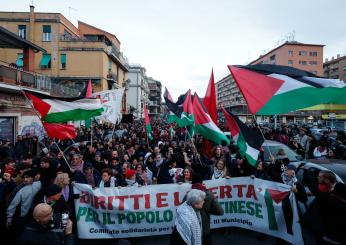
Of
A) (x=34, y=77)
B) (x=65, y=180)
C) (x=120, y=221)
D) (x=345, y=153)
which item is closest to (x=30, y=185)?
(x=65, y=180)

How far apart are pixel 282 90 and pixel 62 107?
507 centimetres

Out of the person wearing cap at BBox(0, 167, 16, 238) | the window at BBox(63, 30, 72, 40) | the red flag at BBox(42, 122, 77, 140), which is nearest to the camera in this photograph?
the person wearing cap at BBox(0, 167, 16, 238)

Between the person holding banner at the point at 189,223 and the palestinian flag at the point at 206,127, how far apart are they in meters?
3.71

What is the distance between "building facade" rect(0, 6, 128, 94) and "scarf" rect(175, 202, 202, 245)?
3493 centimetres

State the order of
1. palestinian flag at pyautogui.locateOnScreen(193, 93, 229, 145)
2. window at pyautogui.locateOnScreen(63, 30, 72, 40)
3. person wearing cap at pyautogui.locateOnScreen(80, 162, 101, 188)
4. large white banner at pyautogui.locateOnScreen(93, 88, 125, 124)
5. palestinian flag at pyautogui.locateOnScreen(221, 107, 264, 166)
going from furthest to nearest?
1. window at pyautogui.locateOnScreen(63, 30, 72, 40)
2. large white banner at pyautogui.locateOnScreen(93, 88, 125, 124)
3. palestinian flag at pyautogui.locateOnScreen(193, 93, 229, 145)
4. person wearing cap at pyautogui.locateOnScreen(80, 162, 101, 188)
5. palestinian flag at pyautogui.locateOnScreen(221, 107, 264, 166)

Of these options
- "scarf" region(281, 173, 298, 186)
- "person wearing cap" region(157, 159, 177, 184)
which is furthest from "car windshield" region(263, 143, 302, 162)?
"scarf" region(281, 173, 298, 186)

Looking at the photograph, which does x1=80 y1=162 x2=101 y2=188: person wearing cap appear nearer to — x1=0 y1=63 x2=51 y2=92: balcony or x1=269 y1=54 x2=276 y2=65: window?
x1=0 y1=63 x2=51 y2=92: balcony

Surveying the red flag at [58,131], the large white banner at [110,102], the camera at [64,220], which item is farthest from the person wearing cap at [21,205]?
the large white banner at [110,102]

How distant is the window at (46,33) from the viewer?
37.3 meters

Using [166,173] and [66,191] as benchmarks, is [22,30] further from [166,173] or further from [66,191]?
[66,191]

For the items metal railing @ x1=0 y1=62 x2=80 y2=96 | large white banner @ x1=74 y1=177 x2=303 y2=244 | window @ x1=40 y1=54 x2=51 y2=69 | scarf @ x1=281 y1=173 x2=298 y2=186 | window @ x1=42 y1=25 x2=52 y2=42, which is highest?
window @ x1=42 y1=25 x2=52 y2=42

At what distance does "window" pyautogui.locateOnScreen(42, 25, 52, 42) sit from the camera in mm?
37281

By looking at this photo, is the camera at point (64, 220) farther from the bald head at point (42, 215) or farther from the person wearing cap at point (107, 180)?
the person wearing cap at point (107, 180)

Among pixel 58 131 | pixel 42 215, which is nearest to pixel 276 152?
pixel 58 131
